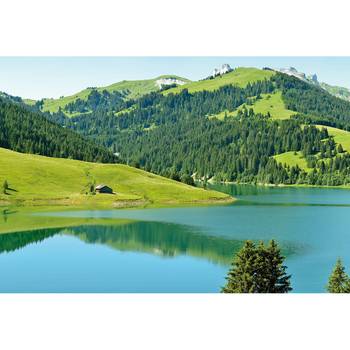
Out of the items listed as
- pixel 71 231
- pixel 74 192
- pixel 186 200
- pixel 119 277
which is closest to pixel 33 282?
pixel 119 277

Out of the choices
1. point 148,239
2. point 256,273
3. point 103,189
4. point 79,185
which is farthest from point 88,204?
point 256,273

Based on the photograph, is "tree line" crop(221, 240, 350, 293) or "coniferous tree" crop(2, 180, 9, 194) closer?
"tree line" crop(221, 240, 350, 293)

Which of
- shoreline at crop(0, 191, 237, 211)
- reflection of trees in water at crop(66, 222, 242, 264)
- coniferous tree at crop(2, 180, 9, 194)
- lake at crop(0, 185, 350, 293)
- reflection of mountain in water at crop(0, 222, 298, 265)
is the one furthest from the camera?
coniferous tree at crop(2, 180, 9, 194)

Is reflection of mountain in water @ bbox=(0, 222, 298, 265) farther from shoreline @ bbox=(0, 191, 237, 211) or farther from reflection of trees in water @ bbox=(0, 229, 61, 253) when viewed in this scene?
shoreline @ bbox=(0, 191, 237, 211)

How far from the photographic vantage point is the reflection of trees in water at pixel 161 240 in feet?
237

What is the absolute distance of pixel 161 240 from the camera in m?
82.2

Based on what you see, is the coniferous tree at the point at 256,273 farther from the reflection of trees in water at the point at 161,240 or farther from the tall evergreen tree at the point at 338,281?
the reflection of trees in water at the point at 161,240

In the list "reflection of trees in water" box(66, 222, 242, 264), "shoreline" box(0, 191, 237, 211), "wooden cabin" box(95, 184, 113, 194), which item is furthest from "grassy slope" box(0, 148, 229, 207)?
"reflection of trees in water" box(66, 222, 242, 264)

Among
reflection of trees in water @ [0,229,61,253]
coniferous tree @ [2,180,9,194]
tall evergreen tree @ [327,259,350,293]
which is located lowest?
reflection of trees in water @ [0,229,61,253]

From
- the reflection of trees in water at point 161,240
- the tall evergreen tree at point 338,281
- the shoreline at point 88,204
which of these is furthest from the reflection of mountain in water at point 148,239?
the shoreline at point 88,204

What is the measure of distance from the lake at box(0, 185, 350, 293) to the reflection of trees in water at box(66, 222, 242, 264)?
0.13 m

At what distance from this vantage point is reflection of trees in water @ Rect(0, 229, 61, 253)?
75188 millimetres

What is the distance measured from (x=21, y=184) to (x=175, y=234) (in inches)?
1983

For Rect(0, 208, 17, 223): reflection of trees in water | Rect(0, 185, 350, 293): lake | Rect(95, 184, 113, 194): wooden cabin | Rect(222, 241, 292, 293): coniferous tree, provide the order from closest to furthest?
Rect(222, 241, 292, 293): coniferous tree, Rect(0, 185, 350, 293): lake, Rect(0, 208, 17, 223): reflection of trees in water, Rect(95, 184, 113, 194): wooden cabin
